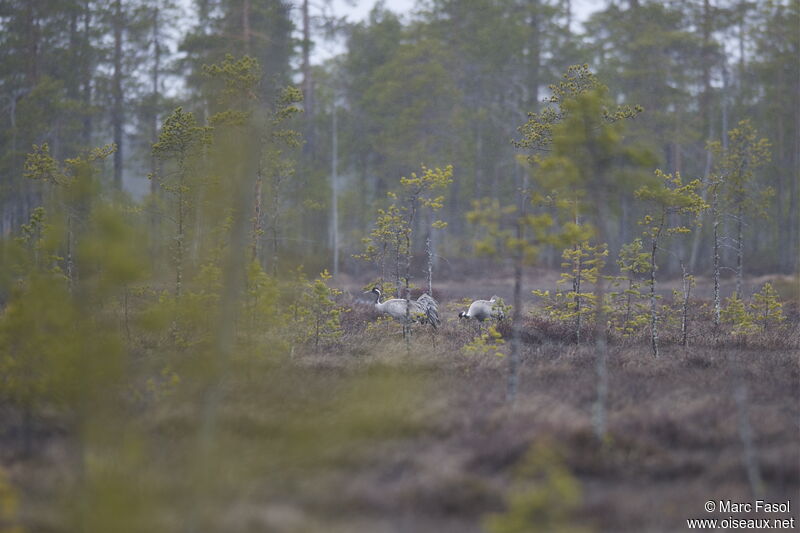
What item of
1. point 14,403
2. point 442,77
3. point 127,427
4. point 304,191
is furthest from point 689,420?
point 442,77

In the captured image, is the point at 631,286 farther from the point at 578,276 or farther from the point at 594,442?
the point at 594,442

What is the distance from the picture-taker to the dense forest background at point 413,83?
88.4 ft

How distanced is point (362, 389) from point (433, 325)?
28.4 ft

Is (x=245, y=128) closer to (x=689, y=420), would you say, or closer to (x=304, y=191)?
(x=689, y=420)

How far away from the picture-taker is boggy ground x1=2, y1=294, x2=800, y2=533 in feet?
18.8

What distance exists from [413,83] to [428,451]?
26.8m

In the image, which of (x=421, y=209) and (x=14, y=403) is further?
(x=421, y=209)

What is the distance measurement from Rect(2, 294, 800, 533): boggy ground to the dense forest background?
18175 mm

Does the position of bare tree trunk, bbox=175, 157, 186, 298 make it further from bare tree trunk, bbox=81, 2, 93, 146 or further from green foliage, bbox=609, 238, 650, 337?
bare tree trunk, bbox=81, 2, 93, 146

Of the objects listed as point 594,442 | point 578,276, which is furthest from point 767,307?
point 594,442

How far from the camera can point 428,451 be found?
7.33 m

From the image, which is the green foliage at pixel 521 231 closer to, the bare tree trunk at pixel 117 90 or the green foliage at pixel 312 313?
the green foliage at pixel 312 313

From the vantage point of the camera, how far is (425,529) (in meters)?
5.71

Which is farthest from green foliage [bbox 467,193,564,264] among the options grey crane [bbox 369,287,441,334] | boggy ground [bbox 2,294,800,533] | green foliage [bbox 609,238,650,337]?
grey crane [bbox 369,287,441,334]
